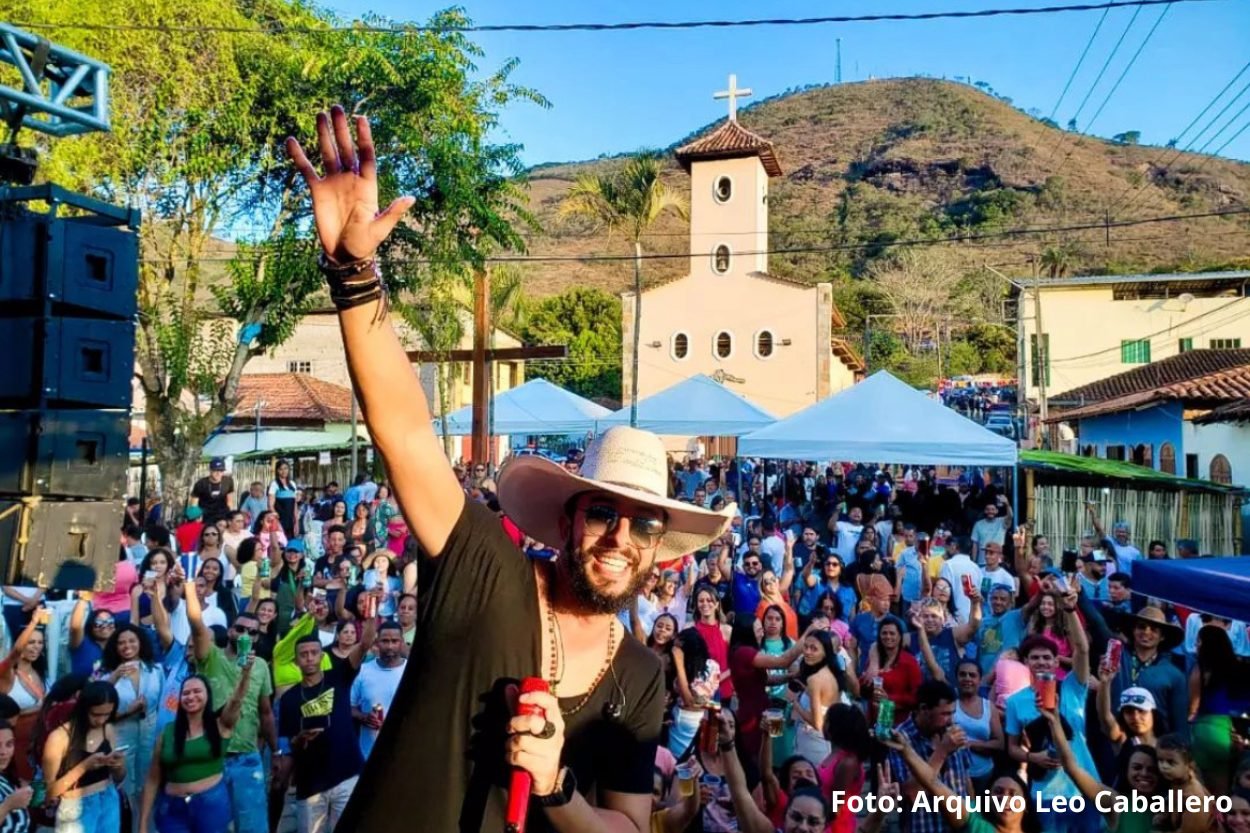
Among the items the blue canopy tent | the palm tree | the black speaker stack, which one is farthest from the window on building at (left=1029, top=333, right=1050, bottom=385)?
the black speaker stack

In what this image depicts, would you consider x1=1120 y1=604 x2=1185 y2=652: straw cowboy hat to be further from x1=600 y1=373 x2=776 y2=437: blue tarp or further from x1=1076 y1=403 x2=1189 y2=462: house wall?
Result: x1=1076 y1=403 x2=1189 y2=462: house wall

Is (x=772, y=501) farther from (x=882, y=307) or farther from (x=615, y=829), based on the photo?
(x=882, y=307)

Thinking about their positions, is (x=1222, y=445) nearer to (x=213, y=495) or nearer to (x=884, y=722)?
(x=884, y=722)

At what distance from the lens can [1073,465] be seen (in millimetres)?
14438

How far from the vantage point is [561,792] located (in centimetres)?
155

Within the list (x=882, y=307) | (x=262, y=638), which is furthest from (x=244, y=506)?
(x=882, y=307)

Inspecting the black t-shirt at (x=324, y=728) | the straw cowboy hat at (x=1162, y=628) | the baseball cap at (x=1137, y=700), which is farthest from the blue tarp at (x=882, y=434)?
the black t-shirt at (x=324, y=728)

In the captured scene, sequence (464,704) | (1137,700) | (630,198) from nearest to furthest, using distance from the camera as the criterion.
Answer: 1. (464,704)
2. (1137,700)
3. (630,198)

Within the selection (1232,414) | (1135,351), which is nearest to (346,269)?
(1232,414)

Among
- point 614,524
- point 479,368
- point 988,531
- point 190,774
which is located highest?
point 479,368

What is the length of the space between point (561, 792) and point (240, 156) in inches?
520

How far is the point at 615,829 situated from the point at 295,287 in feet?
43.2

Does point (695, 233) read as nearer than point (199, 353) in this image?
No

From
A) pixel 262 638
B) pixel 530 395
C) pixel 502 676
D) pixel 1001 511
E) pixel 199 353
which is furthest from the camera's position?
pixel 530 395
